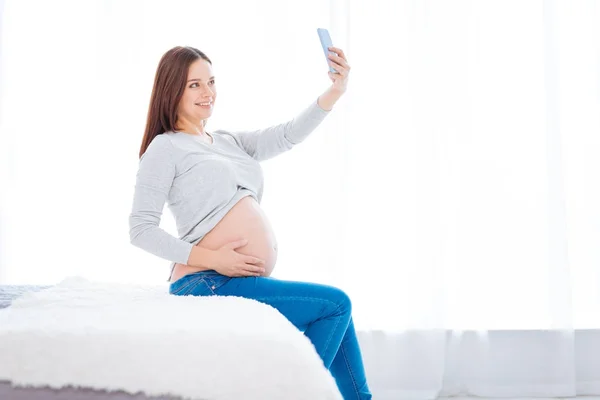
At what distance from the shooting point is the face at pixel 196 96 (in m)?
1.81

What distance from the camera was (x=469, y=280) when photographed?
265 centimetres

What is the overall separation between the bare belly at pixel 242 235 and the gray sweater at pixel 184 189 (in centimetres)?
2

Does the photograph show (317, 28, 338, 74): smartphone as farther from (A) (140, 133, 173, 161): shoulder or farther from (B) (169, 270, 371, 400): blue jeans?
(B) (169, 270, 371, 400): blue jeans

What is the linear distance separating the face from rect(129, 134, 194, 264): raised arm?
0.17m

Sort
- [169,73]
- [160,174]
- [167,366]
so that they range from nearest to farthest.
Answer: [167,366], [160,174], [169,73]

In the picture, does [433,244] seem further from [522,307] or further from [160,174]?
[160,174]

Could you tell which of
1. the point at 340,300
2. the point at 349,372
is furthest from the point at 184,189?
the point at 349,372

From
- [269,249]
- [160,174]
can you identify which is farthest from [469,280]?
[160,174]

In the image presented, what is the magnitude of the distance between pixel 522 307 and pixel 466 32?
1.22 meters

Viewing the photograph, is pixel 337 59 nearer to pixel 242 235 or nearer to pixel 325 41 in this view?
pixel 325 41

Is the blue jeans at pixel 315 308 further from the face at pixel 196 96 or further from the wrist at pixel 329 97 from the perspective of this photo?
the wrist at pixel 329 97

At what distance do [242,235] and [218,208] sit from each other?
0.10 m

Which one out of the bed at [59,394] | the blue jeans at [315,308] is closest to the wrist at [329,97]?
the blue jeans at [315,308]

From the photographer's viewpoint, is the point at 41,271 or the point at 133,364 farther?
the point at 41,271
